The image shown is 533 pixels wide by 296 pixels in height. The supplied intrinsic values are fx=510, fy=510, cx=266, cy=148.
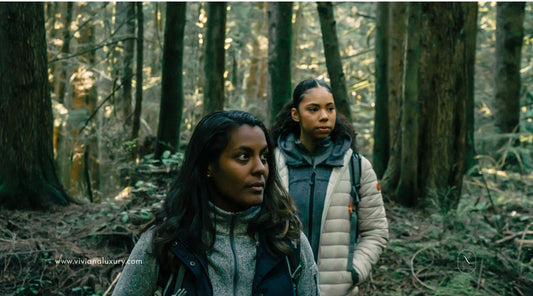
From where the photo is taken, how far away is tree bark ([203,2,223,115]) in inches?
444

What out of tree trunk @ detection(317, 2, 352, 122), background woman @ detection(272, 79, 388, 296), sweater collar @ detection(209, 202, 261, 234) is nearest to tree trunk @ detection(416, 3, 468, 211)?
tree trunk @ detection(317, 2, 352, 122)

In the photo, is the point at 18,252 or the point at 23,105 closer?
the point at 18,252

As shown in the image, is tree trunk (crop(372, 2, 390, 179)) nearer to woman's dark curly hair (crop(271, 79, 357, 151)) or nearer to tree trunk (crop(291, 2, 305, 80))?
tree trunk (crop(291, 2, 305, 80))

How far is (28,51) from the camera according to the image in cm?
844

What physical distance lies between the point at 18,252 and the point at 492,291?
545cm

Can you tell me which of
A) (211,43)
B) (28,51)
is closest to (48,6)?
(211,43)

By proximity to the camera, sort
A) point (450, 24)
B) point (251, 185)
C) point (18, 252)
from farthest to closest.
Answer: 1. point (450, 24)
2. point (18, 252)
3. point (251, 185)

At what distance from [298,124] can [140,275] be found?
2491 mm

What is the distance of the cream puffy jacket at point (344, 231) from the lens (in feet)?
12.5

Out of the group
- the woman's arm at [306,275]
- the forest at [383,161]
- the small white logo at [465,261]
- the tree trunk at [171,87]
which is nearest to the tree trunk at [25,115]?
the forest at [383,161]

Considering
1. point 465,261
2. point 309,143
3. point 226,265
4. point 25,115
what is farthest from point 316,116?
point 25,115

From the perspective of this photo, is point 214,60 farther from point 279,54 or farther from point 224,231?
point 224,231

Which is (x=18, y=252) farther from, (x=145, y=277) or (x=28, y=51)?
(x=145, y=277)

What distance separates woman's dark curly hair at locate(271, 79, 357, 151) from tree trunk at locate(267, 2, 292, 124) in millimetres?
5363
